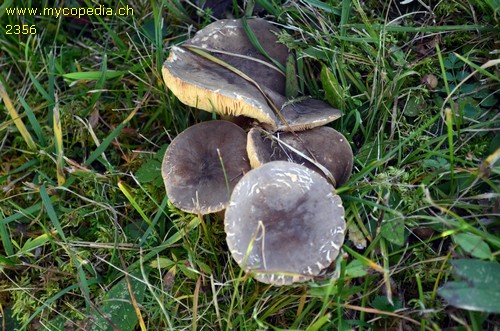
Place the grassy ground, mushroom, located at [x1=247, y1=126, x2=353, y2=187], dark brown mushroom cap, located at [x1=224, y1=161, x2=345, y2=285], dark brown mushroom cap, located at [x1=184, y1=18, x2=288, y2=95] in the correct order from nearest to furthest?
1. dark brown mushroom cap, located at [x1=224, y1=161, x2=345, y2=285]
2. the grassy ground
3. mushroom, located at [x1=247, y1=126, x2=353, y2=187]
4. dark brown mushroom cap, located at [x1=184, y1=18, x2=288, y2=95]

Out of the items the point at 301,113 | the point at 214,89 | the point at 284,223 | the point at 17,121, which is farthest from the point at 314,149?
the point at 17,121

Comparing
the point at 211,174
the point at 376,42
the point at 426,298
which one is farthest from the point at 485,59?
the point at 211,174

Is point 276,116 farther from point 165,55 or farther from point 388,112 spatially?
point 165,55

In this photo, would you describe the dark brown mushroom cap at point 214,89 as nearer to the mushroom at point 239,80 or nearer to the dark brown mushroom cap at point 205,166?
the mushroom at point 239,80

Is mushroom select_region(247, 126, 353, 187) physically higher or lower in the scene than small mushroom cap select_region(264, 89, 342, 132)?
lower

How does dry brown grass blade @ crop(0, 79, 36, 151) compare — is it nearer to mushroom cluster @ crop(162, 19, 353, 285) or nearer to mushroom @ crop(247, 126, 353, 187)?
mushroom cluster @ crop(162, 19, 353, 285)

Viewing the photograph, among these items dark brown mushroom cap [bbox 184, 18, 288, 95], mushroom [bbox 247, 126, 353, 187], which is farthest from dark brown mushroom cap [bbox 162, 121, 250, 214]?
dark brown mushroom cap [bbox 184, 18, 288, 95]

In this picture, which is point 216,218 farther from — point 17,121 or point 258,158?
point 17,121
